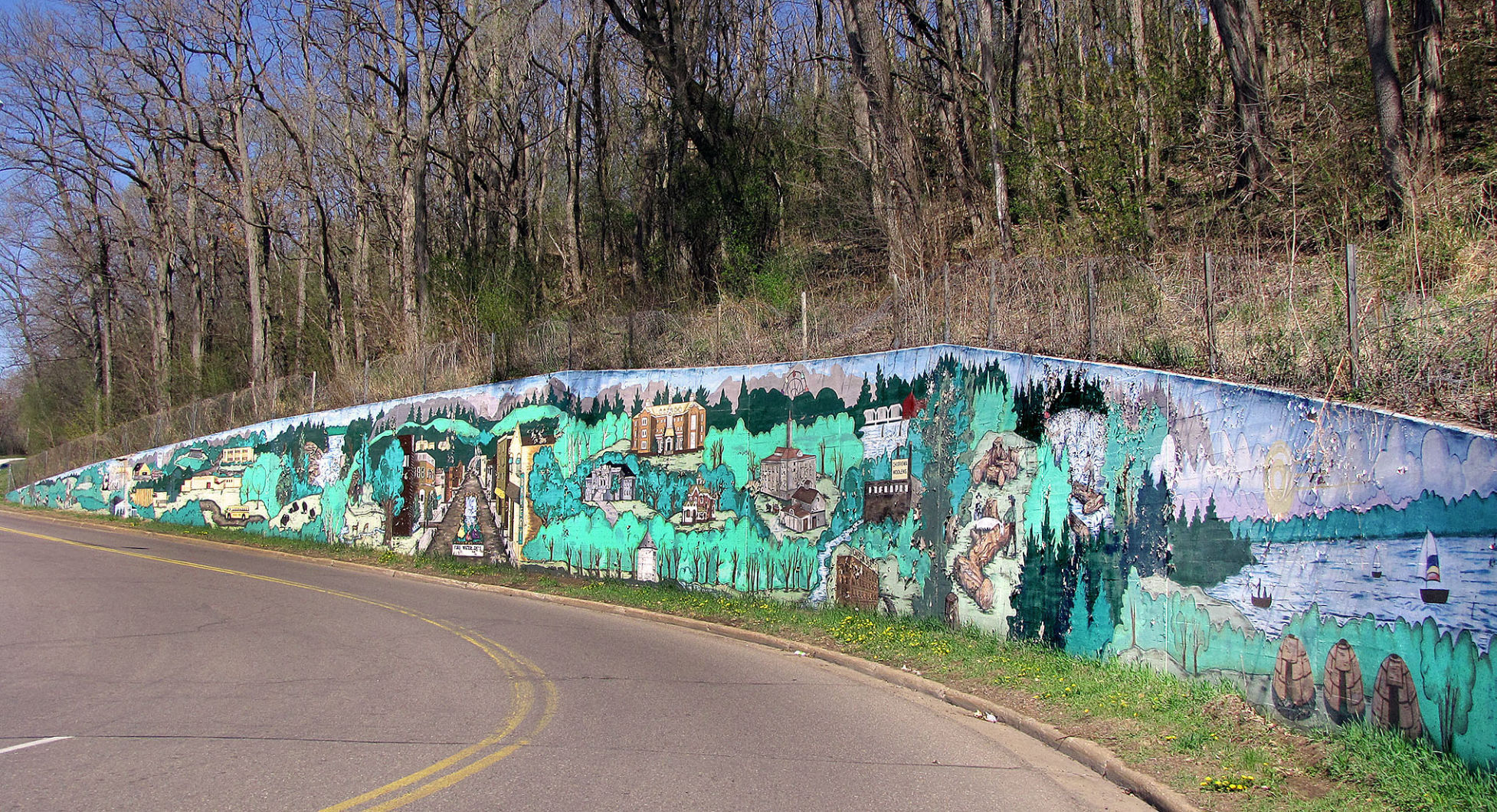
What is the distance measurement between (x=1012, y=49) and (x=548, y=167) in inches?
780

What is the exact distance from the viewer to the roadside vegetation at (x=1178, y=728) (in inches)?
225

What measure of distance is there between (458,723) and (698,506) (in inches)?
Answer: 331

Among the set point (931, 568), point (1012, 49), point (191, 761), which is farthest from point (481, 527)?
point (1012, 49)

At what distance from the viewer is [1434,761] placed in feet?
19.1

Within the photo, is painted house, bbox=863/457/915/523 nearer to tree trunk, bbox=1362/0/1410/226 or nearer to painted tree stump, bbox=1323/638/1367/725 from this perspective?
painted tree stump, bbox=1323/638/1367/725

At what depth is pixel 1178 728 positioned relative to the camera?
7.29m

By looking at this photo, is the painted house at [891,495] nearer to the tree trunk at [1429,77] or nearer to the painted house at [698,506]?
the painted house at [698,506]

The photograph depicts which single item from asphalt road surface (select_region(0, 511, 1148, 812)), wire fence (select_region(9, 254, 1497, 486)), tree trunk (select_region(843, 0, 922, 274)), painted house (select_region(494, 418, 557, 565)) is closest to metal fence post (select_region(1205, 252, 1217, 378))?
wire fence (select_region(9, 254, 1497, 486))

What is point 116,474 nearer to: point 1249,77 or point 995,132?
point 995,132

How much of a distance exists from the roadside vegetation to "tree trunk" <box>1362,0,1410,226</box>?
22.7 ft

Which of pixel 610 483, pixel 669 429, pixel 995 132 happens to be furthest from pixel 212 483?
pixel 995 132

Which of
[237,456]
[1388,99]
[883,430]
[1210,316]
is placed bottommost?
[237,456]

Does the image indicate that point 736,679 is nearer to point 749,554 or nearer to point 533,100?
point 749,554

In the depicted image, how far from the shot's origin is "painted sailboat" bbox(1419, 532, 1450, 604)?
20.0ft
